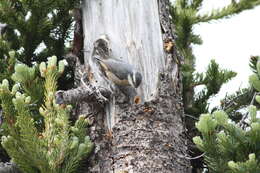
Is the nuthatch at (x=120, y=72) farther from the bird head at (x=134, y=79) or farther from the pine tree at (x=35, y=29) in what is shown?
the pine tree at (x=35, y=29)

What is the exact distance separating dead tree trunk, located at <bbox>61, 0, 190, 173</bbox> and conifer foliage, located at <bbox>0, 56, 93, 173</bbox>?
0.25 meters

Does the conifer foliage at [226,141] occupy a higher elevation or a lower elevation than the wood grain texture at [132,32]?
lower

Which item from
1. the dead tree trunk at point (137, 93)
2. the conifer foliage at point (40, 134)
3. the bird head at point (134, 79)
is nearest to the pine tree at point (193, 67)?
the dead tree trunk at point (137, 93)

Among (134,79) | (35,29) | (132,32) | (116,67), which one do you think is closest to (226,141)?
(134,79)

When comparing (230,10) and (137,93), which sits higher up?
(230,10)

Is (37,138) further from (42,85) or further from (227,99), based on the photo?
(227,99)

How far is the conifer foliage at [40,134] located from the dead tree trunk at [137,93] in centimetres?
25

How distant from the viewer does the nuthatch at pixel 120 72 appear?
3.16 metres

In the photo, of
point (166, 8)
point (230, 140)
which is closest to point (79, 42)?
point (166, 8)

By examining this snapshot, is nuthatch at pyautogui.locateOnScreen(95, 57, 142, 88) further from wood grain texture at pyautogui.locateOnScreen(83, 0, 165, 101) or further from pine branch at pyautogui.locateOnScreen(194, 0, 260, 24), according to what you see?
pine branch at pyautogui.locateOnScreen(194, 0, 260, 24)

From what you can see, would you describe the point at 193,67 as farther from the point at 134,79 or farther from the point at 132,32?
the point at 134,79

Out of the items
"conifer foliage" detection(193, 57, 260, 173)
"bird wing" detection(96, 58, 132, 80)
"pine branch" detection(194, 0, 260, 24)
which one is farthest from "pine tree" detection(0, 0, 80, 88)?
"conifer foliage" detection(193, 57, 260, 173)

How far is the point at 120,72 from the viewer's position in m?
3.18

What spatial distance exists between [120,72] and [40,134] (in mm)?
659
